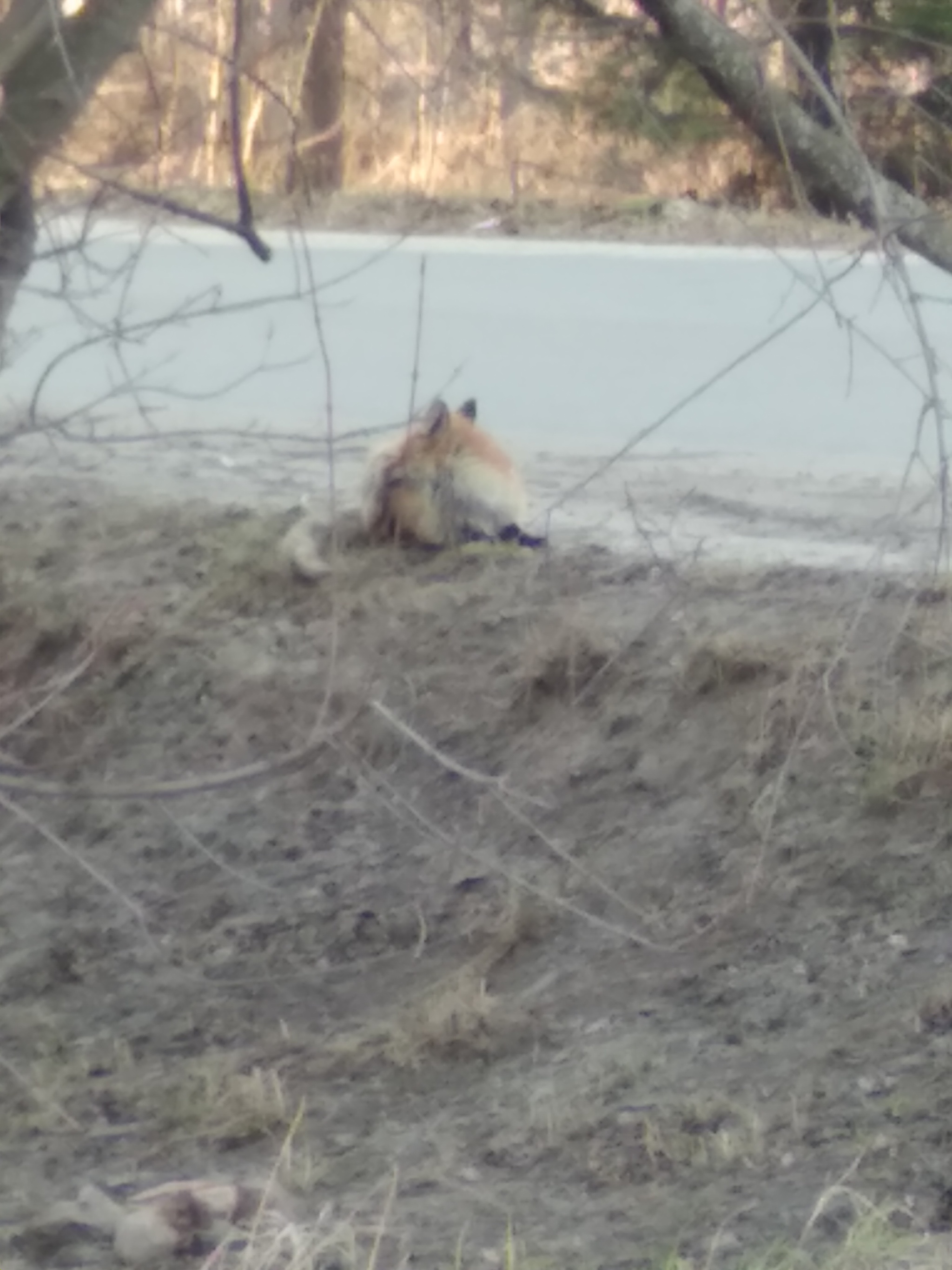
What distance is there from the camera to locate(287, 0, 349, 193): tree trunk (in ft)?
14.3

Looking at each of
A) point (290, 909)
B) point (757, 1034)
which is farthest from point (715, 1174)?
point (290, 909)

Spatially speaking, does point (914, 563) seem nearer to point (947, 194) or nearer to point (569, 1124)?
point (947, 194)

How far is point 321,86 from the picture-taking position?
5.37 m

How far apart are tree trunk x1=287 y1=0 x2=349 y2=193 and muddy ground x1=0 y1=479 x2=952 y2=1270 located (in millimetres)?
1446

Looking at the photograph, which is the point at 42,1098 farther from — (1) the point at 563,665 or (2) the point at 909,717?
(2) the point at 909,717

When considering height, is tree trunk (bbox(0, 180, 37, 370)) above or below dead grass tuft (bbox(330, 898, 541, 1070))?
above

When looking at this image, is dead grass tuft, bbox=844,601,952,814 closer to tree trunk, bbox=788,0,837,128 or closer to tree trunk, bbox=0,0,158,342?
tree trunk, bbox=788,0,837,128

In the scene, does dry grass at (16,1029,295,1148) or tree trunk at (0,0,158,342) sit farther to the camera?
tree trunk at (0,0,158,342)

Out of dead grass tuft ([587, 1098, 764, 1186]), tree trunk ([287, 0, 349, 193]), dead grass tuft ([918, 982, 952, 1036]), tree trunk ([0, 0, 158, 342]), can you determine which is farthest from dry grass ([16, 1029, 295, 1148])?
tree trunk ([287, 0, 349, 193])

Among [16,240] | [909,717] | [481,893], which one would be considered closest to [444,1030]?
[481,893]

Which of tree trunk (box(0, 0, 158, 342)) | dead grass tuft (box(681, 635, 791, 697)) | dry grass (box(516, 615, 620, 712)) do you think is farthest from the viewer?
dry grass (box(516, 615, 620, 712))

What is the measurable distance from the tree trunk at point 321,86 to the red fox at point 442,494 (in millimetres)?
1308

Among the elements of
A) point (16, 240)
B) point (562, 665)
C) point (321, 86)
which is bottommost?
point (562, 665)

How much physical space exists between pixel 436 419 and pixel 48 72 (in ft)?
9.69
